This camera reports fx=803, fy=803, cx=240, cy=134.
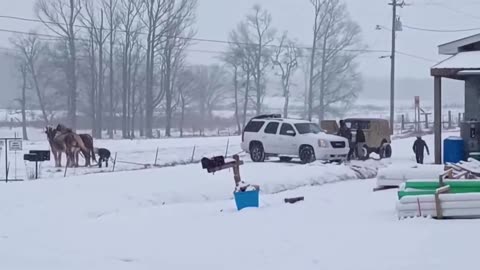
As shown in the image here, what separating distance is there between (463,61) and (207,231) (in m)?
12.0

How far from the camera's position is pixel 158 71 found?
8700 centimetres

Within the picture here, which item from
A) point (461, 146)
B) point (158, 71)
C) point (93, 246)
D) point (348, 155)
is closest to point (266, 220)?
point (93, 246)

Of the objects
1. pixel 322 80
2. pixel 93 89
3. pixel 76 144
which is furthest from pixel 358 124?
pixel 322 80

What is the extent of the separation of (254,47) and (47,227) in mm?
76704


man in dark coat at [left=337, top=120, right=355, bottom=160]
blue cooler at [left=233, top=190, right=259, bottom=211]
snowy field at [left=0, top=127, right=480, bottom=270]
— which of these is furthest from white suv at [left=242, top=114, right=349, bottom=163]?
blue cooler at [left=233, top=190, right=259, bottom=211]

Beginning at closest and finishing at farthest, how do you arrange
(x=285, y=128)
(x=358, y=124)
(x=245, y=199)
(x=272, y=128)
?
(x=245, y=199) < (x=285, y=128) < (x=272, y=128) < (x=358, y=124)

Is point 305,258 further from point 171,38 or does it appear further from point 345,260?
point 171,38

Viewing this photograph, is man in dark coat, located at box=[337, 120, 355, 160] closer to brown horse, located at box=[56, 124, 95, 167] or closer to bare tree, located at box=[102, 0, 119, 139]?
brown horse, located at box=[56, 124, 95, 167]

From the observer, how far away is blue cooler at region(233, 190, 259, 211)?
49.9 ft

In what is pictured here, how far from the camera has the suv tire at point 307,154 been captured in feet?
102

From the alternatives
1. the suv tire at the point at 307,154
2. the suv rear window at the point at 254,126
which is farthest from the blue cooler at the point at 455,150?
the suv rear window at the point at 254,126

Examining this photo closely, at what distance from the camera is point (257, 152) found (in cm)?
3262

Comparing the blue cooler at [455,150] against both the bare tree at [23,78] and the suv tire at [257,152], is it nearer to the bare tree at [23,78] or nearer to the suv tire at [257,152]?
the suv tire at [257,152]

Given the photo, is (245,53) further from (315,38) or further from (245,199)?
(245,199)
